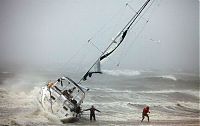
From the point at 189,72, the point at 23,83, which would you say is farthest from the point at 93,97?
the point at 189,72

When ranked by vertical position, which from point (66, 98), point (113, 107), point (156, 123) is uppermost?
point (66, 98)

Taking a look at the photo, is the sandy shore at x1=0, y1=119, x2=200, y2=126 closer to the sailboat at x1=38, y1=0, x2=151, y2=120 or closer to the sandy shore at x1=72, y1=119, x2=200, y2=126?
the sandy shore at x1=72, y1=119, x2=200, y2=126

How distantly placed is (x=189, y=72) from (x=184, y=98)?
1500 centimetres

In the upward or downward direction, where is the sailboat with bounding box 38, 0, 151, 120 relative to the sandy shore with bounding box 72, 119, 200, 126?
upward

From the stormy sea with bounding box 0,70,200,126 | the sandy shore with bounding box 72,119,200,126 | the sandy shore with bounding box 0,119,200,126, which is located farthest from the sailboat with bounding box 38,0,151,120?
the sandy shore with bounding box 72,119,200,126

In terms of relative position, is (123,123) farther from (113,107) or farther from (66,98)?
(113,107)

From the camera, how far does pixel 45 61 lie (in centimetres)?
3012

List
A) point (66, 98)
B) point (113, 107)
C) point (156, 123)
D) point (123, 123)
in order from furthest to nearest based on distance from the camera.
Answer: point (113, 107)
point (156, 123)
point (123, 123)
point (66, 98)

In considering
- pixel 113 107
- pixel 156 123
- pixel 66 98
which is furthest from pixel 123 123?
pixel 113 107

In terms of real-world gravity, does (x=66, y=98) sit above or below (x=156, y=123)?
above

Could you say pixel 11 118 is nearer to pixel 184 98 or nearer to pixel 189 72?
pixel 184 98

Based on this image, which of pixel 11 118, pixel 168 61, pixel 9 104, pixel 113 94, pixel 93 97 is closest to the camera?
pixel 11 118

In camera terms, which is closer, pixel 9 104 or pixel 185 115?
pixel 9 104

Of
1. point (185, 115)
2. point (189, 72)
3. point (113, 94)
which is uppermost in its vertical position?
point (189, 72)
